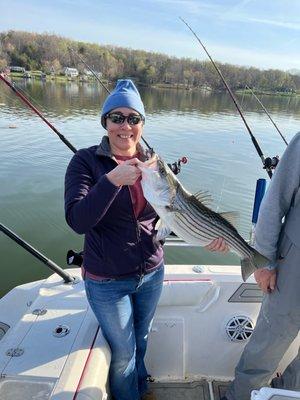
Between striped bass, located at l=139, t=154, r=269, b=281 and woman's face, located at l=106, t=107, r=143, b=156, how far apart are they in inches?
11.2

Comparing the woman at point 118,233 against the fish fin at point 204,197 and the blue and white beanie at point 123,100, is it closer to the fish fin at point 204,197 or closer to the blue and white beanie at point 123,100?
the blue and white beanie at point 123,100

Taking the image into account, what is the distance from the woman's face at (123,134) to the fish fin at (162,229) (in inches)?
20.7

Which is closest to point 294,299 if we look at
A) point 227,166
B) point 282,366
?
point 282,366

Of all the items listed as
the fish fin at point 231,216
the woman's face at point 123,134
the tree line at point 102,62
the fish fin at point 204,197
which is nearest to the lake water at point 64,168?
the fish fin at point 231,216

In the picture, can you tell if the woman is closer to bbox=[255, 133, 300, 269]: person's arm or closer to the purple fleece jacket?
the purple fleece jacket

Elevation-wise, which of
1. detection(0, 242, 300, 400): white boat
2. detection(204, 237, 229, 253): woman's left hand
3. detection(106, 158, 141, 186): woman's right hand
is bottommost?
detection(0, 242, 300, 400): white boat

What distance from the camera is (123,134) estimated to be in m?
2.40

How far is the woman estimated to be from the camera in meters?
2.35

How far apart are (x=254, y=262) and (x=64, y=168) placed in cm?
1218

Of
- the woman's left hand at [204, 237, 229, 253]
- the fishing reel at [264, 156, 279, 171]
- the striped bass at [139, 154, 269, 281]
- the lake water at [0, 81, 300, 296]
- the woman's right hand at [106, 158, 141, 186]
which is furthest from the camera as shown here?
the lake water at [0, 81, 300, 296]

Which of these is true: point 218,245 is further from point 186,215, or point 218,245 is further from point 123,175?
point 123,175

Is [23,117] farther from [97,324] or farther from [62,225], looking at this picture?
[97,324]

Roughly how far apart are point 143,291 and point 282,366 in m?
1.75

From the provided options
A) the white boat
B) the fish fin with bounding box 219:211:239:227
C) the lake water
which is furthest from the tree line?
the fish fin with bounding box 219:211:239:227
